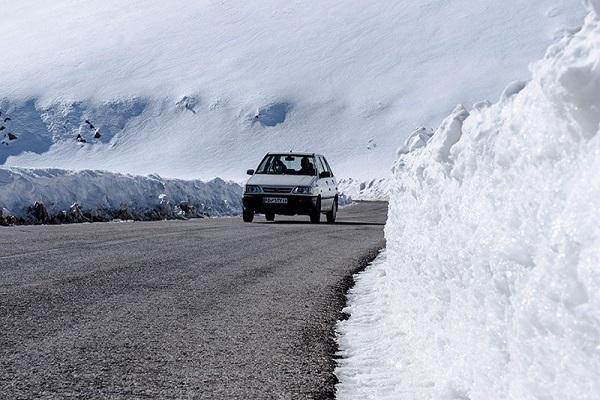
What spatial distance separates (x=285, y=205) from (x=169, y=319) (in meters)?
12.5

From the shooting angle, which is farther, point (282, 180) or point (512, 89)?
point (282, 180)

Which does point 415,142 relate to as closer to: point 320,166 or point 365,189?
point 320,166

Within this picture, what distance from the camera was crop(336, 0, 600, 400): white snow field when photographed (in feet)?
6.92

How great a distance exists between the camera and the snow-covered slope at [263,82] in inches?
4085

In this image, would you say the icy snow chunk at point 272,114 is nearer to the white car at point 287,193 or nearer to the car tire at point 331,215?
the car tire at point 331,215

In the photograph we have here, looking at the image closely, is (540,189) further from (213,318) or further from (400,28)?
(400,28)

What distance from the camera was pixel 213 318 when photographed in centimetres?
592

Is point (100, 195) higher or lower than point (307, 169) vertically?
lower

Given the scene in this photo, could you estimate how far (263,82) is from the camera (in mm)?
114750

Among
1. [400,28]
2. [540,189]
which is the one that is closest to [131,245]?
[540,189]

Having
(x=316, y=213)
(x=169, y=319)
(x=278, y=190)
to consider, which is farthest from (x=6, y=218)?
(x=169, y=319)

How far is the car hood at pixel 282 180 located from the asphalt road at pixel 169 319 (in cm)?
686

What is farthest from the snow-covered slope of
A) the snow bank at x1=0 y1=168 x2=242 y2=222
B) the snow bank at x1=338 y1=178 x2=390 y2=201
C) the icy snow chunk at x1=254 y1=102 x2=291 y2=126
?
the snow bank at x1=0 y1=168 x2=242 y2=222

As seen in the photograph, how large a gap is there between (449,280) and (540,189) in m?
1.27
